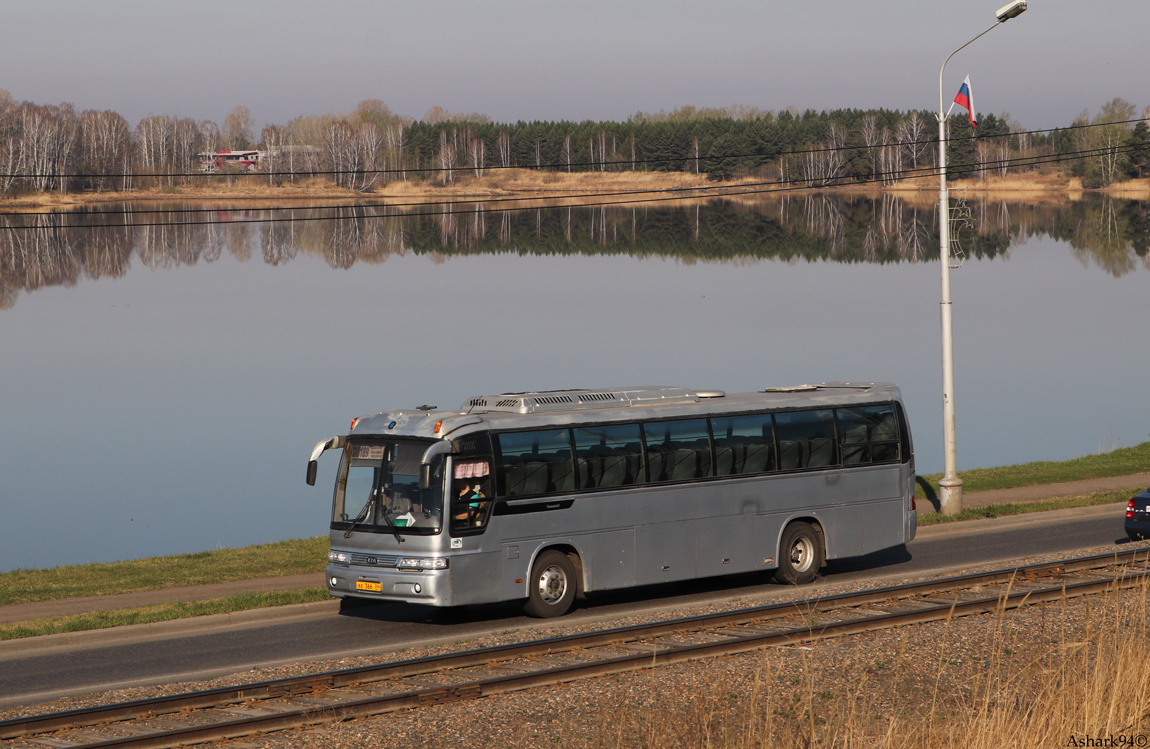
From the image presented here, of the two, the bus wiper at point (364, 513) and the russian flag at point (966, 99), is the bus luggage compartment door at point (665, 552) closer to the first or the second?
the bus wiper at point (364, 513)

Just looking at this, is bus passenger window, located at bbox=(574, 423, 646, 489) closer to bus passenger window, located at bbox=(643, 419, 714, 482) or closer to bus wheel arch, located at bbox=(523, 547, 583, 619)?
bus passenger window, located at bbox=(643, 419, 714, 482)

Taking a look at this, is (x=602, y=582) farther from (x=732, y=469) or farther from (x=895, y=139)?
(x=895, y=139)

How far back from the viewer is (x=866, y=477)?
73.4 ft

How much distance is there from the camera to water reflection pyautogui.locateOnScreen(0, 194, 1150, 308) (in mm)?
120312

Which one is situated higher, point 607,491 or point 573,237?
point 573,237

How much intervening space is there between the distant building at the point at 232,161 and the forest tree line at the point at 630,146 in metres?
1.58

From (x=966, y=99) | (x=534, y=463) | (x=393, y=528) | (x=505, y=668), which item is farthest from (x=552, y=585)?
(x=966, y=99)

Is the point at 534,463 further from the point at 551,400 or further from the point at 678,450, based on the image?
the point at 678,450

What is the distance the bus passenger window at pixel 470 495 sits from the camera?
18000 millimetres

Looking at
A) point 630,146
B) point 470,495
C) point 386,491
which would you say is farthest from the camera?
point 630,146

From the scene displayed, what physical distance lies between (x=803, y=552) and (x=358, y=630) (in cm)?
760

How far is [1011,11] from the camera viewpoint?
85.6 ft

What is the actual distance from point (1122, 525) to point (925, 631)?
484 inches

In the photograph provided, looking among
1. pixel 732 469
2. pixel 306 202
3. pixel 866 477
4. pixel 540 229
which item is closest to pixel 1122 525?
pixel 866 477
